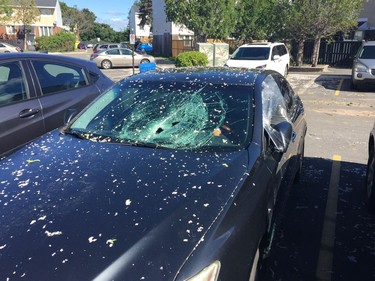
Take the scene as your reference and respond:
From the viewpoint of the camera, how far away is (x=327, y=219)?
377cm

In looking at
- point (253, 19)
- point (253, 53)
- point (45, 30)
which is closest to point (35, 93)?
point (253, 53)

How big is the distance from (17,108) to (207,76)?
7.04ft

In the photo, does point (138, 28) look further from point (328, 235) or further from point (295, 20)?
point (328, 235)

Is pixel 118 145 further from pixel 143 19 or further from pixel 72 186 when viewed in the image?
pixel 143 19

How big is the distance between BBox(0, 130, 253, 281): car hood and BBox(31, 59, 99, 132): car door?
1.75 m

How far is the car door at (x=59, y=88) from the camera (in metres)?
4.37

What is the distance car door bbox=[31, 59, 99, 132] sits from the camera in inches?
172

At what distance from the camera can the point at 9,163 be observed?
2584 mm

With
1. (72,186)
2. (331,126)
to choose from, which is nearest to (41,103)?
(72,186)

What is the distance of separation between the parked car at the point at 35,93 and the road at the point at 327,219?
111 inches

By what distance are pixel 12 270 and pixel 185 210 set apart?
84cm

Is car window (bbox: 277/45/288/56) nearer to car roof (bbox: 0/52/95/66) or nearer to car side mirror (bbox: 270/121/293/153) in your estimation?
car roof (bbox: 0/52/95/66)

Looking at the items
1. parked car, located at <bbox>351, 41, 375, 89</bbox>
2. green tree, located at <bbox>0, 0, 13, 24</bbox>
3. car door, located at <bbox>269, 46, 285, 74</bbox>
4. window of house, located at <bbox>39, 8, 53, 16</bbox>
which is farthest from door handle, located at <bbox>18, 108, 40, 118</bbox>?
window of house, located at <bbox>39, 8, 53, 16</bbox>

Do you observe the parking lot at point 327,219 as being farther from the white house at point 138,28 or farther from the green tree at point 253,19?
the white house at point 138,28
